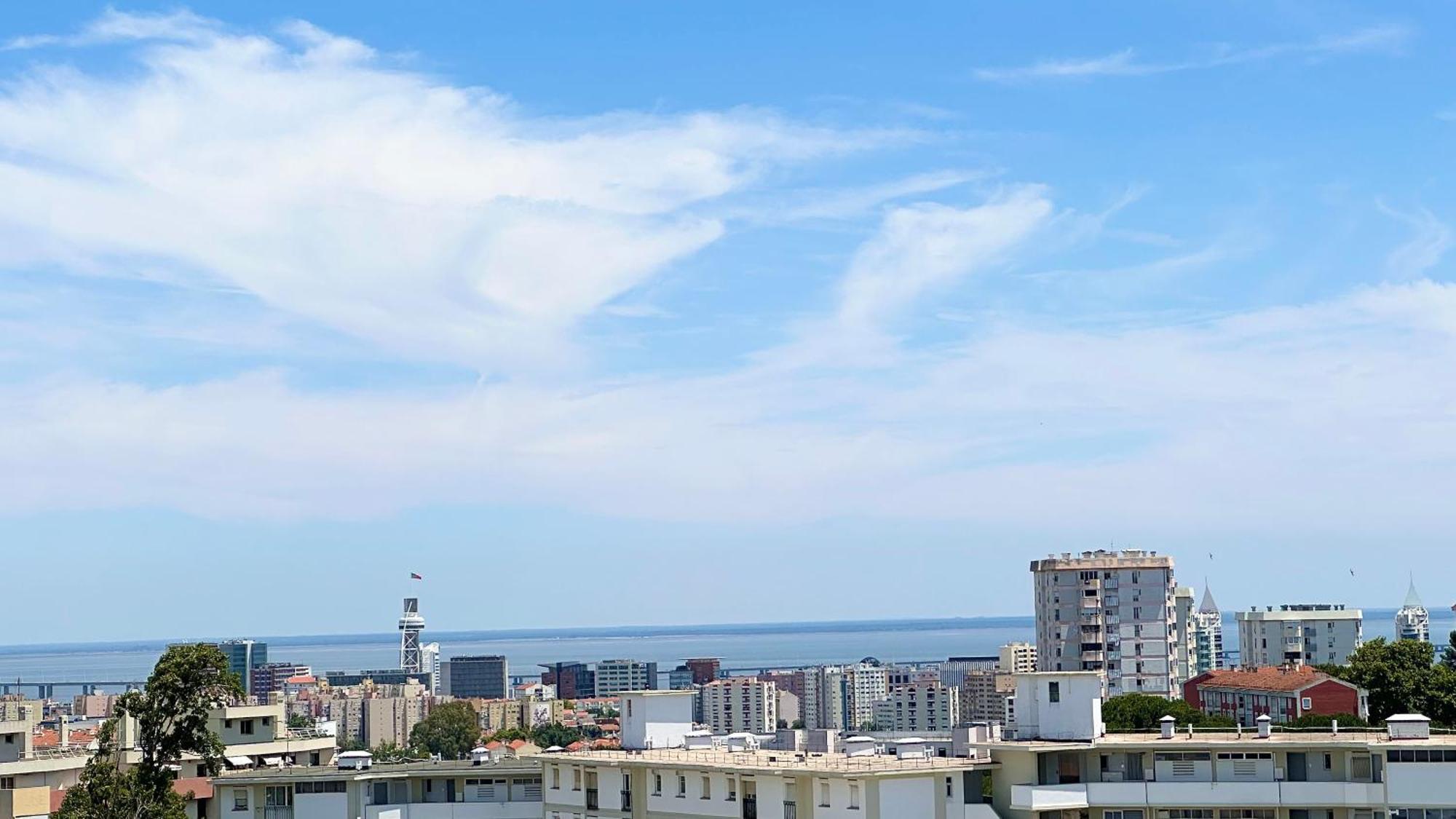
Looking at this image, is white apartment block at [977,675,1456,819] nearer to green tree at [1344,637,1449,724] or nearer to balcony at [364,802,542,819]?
balcony at [364,802,542,819]

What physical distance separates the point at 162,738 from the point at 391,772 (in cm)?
804

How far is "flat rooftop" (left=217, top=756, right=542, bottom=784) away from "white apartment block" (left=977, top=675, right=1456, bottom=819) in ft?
52.5

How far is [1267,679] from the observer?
386 feet

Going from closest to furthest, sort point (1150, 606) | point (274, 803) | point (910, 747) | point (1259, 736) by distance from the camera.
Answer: point (910, 747) → point (1259, 736) → point (274, 803) → point (1150, 606)

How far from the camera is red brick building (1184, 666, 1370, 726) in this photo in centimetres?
10375

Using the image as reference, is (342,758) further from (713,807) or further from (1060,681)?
(1060,681)

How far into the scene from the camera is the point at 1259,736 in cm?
5425

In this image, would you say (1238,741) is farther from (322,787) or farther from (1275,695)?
(1275,695)

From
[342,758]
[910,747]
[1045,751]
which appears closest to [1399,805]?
[1045,751]

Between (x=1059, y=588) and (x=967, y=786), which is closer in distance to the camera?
(x=967, y=786)

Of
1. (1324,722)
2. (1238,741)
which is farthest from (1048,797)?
(1324,722)

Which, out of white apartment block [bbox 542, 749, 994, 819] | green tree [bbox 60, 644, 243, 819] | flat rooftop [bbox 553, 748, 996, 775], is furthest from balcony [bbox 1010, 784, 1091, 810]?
green tree [bbox 60, 644, 243, 819]

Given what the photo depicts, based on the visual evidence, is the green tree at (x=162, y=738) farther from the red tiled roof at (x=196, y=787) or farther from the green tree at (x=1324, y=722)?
the green tree at (x=1324, y=722)

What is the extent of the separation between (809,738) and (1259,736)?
13.6m
